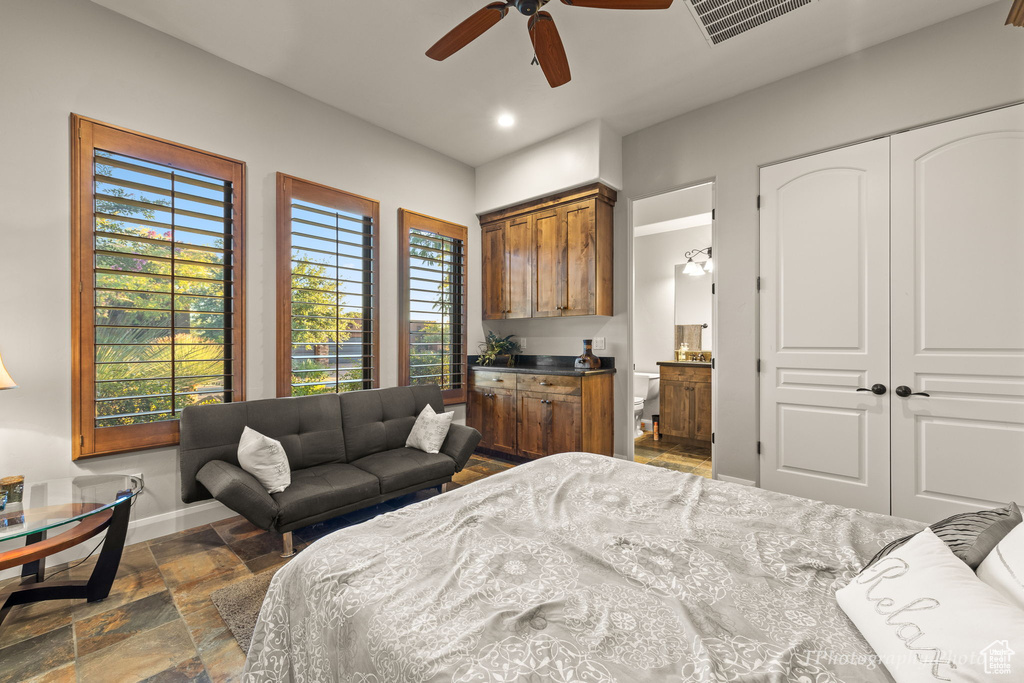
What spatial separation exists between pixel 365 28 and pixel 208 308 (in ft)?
6.90

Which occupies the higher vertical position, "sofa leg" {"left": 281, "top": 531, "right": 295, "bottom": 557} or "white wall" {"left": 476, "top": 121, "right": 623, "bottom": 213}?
"white wall" {"left": 476, "top": 121, "right": 623, "bottom": 213}

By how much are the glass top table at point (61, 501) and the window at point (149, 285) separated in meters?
0.43

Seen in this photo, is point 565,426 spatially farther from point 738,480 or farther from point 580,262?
point 580,262

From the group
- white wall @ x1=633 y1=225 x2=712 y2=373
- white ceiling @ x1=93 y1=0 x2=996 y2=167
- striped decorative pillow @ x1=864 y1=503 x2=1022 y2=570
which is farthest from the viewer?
white wall @ x1=633 y1=225 x2=712 y2=373

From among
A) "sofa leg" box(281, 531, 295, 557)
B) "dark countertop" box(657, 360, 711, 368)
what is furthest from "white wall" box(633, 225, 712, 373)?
"sofa leg" box(281, 531, 295, 557)

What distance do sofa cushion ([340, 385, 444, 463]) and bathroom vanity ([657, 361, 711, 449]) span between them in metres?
2.92

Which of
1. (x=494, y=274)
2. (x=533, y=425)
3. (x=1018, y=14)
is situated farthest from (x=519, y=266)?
(x=1018, y=14)

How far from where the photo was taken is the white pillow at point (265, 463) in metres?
2.45

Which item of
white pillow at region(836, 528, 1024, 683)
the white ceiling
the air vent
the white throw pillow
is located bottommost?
the white throw pillow

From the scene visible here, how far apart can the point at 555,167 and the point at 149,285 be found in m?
3.35

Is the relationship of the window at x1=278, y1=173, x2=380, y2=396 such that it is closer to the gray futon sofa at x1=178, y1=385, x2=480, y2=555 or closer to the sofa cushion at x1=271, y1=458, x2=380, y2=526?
the gray futon sofa at x1=178, y1=385, x2=480, y2=555

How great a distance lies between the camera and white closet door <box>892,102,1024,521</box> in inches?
96.9

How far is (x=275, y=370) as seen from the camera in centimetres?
Answer: 322

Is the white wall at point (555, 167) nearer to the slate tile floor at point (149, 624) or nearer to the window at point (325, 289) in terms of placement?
the window at point (325, 289)
